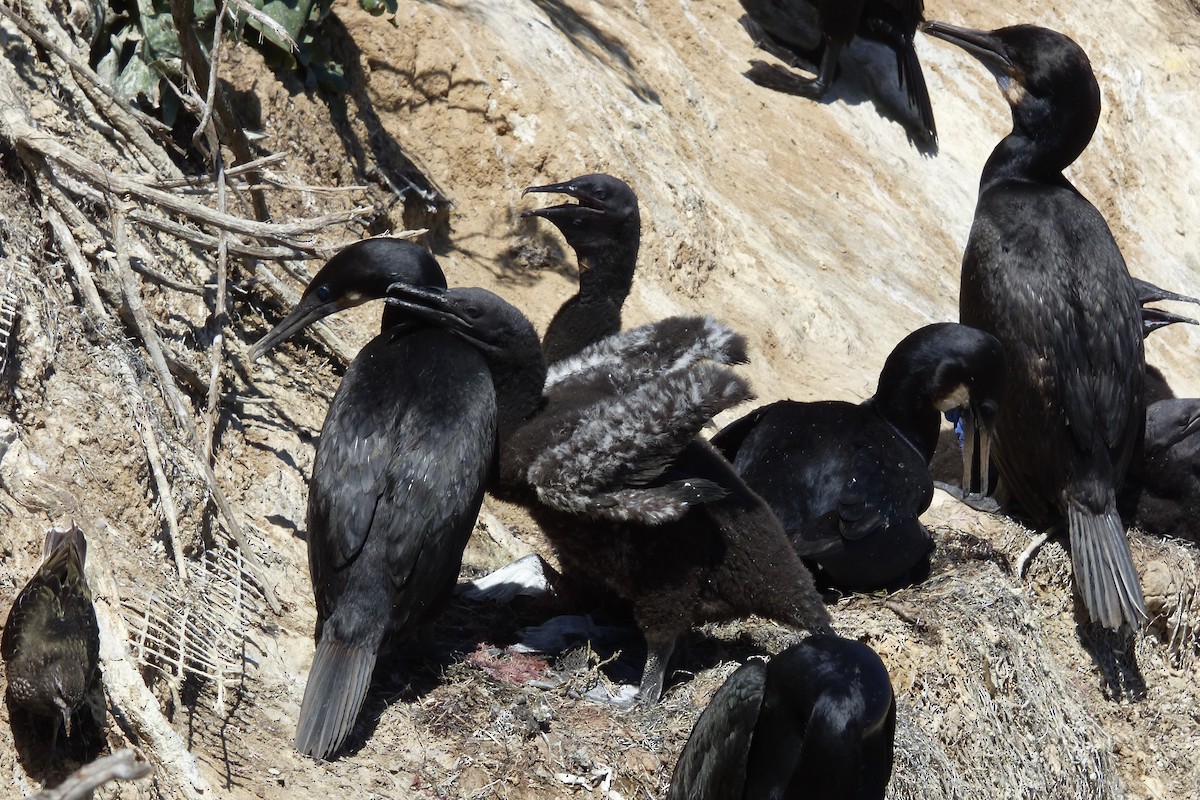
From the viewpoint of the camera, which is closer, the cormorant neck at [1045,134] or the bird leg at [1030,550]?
the bird leg at [1030,550]

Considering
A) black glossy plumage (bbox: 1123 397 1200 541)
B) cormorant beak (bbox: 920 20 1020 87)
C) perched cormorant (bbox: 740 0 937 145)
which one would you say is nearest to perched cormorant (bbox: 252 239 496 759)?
cormorant beak (bbox: 920 20 1020 87)

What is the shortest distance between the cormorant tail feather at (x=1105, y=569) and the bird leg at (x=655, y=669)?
2991 mm

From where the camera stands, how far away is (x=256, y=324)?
19.9 ft

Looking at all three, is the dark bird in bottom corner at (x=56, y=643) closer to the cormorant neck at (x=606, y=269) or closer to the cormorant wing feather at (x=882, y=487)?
the cormorant neck at (x=606, y=269)

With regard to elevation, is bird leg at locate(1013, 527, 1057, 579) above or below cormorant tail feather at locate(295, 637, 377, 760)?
below

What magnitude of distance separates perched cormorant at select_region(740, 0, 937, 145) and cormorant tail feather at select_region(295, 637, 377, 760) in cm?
769

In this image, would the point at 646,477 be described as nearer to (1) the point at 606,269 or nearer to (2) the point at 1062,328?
(1) the point at 606,269

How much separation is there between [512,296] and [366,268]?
248 centimetres

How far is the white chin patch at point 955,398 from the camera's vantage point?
6188mm

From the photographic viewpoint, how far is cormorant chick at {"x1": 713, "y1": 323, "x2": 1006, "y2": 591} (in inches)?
228

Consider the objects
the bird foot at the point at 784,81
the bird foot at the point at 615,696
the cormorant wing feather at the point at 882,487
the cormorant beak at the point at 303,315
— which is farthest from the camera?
the bird foot at the point at 784,81

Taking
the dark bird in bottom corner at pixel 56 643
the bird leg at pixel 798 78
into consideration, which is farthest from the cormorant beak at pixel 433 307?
the bird leg at pixel 798 78

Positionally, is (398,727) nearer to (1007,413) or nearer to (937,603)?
(937,603)

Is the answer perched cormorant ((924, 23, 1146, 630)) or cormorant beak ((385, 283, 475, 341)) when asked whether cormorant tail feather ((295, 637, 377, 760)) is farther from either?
perched cormorant ((924, 23, 1146, 630))
